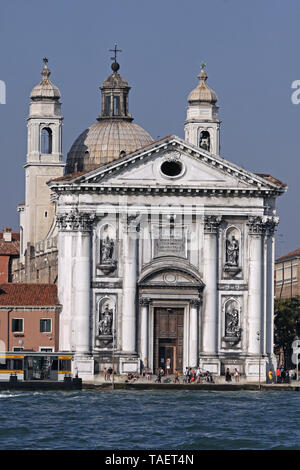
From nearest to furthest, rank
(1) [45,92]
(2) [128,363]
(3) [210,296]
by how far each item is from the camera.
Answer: (2) [128,363] < (3) [210,296] < (1) [45,92]

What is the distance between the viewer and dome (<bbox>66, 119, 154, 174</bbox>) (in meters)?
114

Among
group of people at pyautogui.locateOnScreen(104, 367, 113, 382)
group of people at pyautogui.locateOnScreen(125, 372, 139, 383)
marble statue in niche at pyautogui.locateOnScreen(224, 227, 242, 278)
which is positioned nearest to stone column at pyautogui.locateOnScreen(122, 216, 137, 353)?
group of people at pyautogui.locateOnScreen(104, 367, 113, 382)

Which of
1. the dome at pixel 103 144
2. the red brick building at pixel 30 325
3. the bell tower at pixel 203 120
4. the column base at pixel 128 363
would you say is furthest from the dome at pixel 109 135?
the column base at pixel 128 363

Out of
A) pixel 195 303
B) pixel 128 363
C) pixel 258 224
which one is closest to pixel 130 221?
pixel 195 303

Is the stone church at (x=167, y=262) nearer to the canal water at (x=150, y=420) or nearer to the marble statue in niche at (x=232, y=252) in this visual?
the marble statue in niche at (x=232, y=252)

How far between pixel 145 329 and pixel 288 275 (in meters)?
57.8

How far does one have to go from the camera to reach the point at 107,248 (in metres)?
96.2

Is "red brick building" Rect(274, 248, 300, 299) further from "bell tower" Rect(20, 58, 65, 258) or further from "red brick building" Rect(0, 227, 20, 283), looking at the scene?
"bell tower" Rect(20, 58, 65, 258)

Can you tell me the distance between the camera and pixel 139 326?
96938 mm

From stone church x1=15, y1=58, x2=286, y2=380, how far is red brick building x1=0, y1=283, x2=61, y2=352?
33.4 inches

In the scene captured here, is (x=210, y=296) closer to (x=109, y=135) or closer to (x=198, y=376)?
(x=198, y=376)

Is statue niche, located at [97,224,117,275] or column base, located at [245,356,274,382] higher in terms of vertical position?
statue niche, located at [97,224,117,275]

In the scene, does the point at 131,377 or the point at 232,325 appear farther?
the point at 232,325
